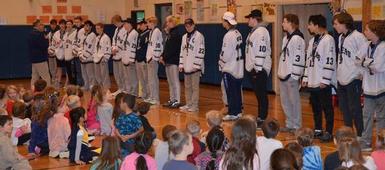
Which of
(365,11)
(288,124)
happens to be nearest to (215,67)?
(365,11)

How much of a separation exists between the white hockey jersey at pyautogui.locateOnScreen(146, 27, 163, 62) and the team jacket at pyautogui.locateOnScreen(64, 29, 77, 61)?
3370mm

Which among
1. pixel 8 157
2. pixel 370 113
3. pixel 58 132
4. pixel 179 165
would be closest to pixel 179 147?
pixel 179 165

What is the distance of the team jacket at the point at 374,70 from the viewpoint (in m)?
7.64

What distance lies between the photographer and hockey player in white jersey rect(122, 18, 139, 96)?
44.0 feet

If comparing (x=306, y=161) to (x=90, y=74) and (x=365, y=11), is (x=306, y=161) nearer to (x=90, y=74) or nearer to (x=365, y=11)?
(x=365, y=11)

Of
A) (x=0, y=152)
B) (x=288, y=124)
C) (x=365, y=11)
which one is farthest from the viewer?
(x=365, y=11)

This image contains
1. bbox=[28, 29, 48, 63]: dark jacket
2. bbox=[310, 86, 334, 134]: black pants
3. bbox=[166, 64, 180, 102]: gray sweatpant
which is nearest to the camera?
bbox=[310, 86, 334, 134]: black pants

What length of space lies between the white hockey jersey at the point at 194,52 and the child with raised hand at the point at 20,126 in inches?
147

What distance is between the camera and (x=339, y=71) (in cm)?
830

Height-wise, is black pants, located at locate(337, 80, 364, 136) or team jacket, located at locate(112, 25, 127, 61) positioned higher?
team jacket, located at locate(112, 25, 127, 61)

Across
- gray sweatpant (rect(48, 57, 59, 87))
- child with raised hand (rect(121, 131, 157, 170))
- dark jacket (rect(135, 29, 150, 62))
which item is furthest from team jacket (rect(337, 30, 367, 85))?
gray sweatpant (rect(48, 57, 59, 87))

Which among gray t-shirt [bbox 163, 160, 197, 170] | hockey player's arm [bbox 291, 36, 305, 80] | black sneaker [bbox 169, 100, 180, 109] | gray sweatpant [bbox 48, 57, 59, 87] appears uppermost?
hockey player's arm [bbox 291, 36, 305, 80]

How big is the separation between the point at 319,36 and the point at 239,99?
2394 millimetres

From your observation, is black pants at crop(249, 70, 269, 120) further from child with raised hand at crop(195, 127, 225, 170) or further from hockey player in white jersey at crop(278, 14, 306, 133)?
child with raised hand at crop(195, 127, 225, 170)
